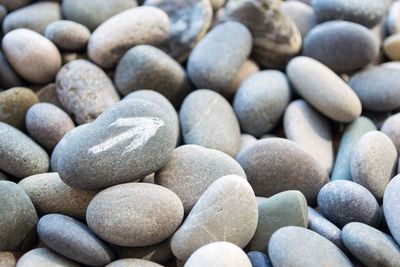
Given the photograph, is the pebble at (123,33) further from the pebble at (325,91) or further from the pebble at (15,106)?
the pebble at (325,91)

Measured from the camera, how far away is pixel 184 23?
1275mm

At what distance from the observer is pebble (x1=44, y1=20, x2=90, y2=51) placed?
1.14 meters

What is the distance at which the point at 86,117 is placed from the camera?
1094 millimetres

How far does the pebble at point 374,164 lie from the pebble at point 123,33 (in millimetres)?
672

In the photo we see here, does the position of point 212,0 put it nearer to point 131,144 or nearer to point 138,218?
point 131,144

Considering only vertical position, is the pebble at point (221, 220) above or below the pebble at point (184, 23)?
below

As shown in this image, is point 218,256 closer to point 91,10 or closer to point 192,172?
point 192,172

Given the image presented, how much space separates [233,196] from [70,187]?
34 cm

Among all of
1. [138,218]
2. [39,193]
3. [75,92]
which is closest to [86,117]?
[75,92]

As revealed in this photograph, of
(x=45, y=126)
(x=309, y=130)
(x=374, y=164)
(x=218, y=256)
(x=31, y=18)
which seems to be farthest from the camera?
(x=31, y=18)

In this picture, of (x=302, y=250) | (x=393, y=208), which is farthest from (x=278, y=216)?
(x=393, y=208)

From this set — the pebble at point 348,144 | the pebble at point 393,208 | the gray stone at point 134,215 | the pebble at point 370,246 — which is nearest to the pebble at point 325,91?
the pebble at point 348,144

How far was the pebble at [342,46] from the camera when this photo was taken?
118 centimetres

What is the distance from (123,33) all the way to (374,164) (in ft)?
2.49
